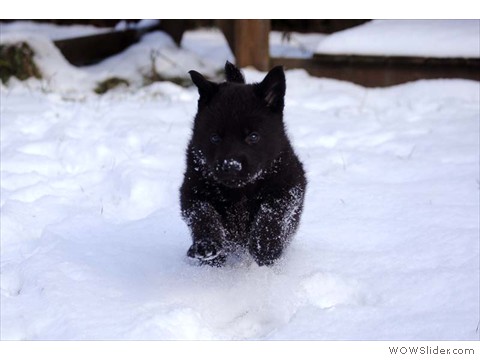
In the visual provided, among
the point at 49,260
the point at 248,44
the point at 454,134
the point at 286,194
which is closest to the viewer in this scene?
the point at 286,194

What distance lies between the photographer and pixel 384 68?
23.8 ft

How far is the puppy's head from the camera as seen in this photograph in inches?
122

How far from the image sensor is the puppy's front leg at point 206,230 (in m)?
3.27

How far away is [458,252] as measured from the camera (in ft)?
12.1

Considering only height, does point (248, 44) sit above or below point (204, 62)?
above

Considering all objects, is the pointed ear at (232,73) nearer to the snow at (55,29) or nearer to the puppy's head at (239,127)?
the puppy's head at (239,127)

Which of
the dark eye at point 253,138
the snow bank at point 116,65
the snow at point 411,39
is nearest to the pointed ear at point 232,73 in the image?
the dark eye at point 253,138

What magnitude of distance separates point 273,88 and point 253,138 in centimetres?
25

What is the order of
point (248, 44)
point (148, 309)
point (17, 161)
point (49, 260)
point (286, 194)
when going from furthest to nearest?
point (248, 44) → point (17, 161) → point (49, 260) → point (286, 194) → point (148, 309)

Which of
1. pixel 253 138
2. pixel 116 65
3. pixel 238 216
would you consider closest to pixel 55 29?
pixel 116 65

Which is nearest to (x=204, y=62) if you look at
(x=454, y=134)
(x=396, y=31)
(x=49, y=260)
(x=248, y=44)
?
(x=248, y=44)

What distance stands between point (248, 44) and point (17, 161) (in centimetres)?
327

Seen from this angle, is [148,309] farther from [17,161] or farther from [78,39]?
[78,39]

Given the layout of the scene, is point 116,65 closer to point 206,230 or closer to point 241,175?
point 206,230
